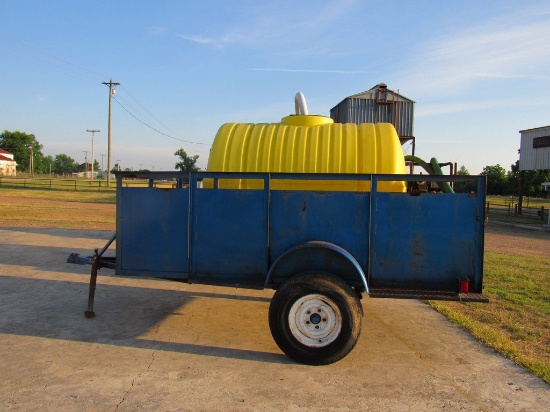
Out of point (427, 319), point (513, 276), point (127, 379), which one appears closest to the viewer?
point (127, 379)

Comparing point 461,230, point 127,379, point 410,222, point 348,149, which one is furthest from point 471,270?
point 127,379

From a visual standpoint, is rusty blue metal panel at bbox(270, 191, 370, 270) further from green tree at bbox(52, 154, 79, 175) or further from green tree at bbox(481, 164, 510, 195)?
green tree at bbox(52, 154, 79, 175)

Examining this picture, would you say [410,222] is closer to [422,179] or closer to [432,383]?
[422,179]

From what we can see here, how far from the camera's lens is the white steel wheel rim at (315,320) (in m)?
4.16

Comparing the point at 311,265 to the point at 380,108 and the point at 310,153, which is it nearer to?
the point at 310,153

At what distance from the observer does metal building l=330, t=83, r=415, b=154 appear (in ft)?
67.3

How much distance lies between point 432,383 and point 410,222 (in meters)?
1.51

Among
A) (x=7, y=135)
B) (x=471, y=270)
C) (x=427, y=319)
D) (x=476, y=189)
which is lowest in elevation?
(x=427, y=319)

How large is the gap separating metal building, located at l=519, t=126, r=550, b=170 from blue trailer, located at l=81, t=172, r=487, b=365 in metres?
25.6

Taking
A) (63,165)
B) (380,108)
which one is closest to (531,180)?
(380,108)

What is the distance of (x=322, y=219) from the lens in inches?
173

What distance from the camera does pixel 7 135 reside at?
10138cm

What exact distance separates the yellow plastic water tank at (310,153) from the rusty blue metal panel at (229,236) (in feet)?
2.22

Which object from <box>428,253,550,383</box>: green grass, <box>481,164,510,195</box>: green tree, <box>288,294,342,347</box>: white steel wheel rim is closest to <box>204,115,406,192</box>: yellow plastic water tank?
<box>288,294,342,347</box>: white steel wheel rim
